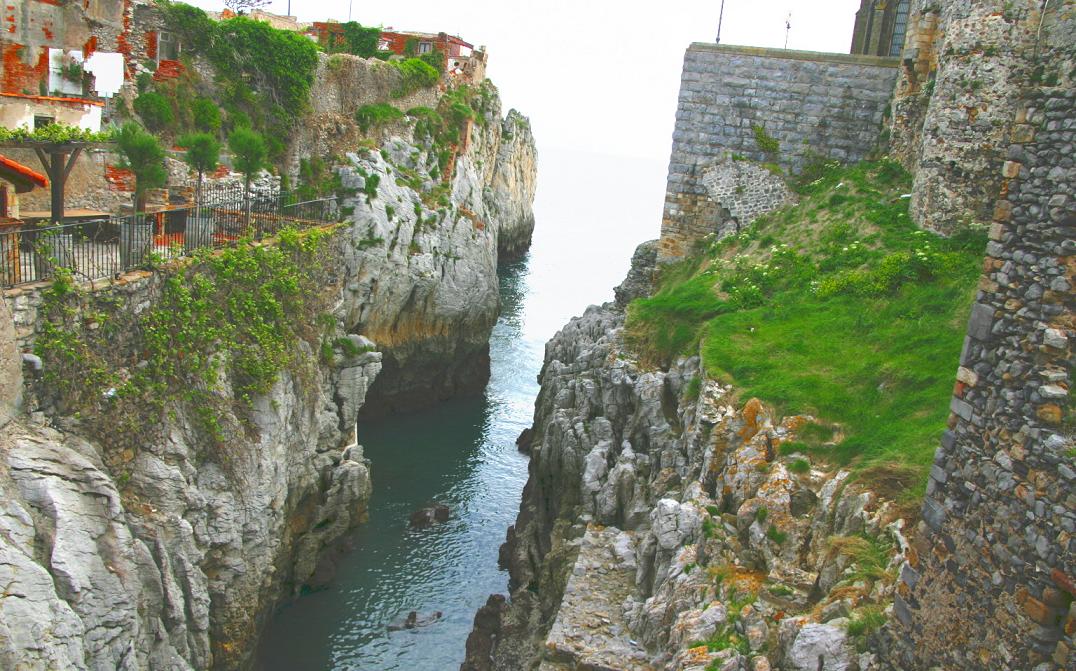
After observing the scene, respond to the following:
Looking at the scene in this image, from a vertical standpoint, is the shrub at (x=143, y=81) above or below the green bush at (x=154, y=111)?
above

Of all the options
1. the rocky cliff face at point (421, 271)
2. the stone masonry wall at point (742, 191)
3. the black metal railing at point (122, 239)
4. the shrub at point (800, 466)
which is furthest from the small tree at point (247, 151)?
the shrub at point (800, 466)

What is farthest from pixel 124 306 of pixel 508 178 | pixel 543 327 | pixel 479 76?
pixel 508 178

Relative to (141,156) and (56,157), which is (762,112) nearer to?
(141,156)

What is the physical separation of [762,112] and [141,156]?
18.2m

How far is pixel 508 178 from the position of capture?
69.1 meters

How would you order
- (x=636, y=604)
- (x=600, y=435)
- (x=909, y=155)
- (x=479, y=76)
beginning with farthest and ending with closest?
(x=479, y=76)
(x=909, y=155)
(x=600, y=435)
(x=636, y=604)

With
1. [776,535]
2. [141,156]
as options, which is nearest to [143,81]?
[141,156]

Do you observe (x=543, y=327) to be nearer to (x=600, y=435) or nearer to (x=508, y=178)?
(x=508, y=178)

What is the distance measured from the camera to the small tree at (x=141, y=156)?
76.6ft

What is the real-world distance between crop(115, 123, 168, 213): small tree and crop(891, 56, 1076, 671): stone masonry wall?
68.4ft

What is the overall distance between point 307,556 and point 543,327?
34.4 m

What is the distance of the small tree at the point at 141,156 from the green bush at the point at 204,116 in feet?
27.8

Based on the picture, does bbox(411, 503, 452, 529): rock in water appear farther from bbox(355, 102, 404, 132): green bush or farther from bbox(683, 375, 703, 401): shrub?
bbox(355, 102, 404, 132): green bush

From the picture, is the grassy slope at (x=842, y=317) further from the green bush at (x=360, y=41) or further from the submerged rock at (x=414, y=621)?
the green bush at (x=360, y=41)
